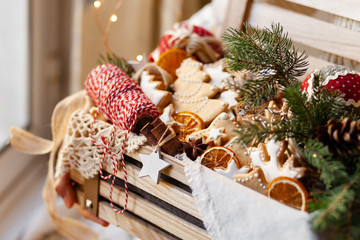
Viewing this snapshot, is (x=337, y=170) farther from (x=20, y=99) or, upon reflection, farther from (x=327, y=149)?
(x=20, y=99)

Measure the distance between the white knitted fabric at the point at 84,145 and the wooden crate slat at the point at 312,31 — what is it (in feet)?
1.48

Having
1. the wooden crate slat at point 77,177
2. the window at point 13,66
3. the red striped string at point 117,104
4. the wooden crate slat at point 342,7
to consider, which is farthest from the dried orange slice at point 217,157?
the window at point 13,66

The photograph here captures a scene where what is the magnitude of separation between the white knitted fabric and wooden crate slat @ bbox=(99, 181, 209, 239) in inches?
1.8

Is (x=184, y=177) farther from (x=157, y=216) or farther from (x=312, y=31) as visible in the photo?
(x=312, y=31)

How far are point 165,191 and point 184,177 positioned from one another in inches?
2.3

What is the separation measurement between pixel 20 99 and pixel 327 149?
46.6 inches

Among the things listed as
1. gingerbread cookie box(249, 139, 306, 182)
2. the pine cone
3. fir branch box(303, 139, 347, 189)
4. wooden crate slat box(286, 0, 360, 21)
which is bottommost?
gingerbread cookie box(249, 139, 306, 182)

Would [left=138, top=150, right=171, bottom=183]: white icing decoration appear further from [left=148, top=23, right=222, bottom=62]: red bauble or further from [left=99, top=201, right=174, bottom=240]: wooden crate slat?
[left=148, top=23, right=222, bottom=62]: red bauble

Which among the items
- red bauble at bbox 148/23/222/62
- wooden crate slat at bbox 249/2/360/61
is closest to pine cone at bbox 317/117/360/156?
wooden crate slat at bbox 249/2/360/61

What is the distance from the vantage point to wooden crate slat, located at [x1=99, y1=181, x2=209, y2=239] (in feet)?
2.09

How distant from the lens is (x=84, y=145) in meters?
0.74

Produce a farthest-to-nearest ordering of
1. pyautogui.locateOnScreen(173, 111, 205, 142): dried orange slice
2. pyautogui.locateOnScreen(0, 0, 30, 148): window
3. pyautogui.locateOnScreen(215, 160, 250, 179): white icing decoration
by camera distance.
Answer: pyautogui.locateOnScreen(0, 0, 30, 148): window → pyautogui.locateOnScreen(173, 111, 205, 142): dried orange slice → pyautogui.locateOnScreen(215, 160, 250, 179): white icing decoration

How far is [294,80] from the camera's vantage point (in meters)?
0.66

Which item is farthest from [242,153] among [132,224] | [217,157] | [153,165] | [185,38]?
[185,38]
